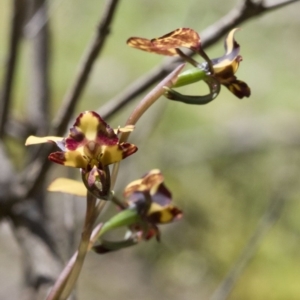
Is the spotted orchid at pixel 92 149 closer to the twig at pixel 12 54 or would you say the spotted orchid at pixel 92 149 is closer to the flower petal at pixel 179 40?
the flower petal at pixel 179 40

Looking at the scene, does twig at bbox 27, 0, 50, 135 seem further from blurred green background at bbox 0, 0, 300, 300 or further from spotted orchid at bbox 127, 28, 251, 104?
spotted orchid at bbox 127, 28, 251, 104

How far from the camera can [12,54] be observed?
2.11 feet

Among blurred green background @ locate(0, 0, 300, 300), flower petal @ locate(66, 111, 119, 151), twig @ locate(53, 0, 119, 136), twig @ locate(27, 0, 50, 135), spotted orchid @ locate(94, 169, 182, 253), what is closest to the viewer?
flower petal @ locate(66, 111, 119, 151)

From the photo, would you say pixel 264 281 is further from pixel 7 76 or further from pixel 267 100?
pixel 7 76

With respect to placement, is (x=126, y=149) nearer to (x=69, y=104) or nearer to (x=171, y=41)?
(x=171, y=41)

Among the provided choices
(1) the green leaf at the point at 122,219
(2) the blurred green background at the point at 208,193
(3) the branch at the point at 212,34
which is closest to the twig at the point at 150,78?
(3) the branch at the point at 212,34

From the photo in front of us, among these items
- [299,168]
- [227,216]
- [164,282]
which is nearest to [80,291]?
[164,282]

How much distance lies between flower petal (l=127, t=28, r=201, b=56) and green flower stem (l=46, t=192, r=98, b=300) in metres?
0.12

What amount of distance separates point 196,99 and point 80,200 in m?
0.90

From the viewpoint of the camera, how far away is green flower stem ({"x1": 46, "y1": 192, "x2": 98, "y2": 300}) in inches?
13.6

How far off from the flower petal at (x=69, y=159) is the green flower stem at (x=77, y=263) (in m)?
0.04

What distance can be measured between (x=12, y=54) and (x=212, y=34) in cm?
27

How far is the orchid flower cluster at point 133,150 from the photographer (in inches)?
12.2

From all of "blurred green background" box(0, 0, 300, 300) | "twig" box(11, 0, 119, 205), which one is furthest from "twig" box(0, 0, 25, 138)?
"blurred green background" box(0, 0, 300, 300)
